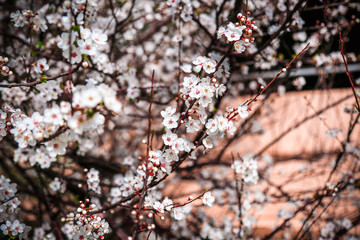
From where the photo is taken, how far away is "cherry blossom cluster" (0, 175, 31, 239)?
2268mm

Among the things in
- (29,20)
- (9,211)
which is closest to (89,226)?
(9,211)

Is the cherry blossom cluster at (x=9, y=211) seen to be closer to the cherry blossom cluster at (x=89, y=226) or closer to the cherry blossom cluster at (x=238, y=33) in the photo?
the cherry blossom cluster at (x=89, y=226)

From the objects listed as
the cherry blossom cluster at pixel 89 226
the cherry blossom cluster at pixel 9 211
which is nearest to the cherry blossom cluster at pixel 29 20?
the cherry blossom cluster at pixel 9 211

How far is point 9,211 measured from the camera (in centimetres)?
245

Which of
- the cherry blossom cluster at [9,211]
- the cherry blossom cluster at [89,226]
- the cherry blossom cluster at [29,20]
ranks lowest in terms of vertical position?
the cherry blossom cluster at [89,226]

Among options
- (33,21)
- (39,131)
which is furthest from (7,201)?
(33,21)

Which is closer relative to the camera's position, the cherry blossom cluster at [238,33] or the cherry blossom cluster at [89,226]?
the cherry blossom cluster at [238,33]

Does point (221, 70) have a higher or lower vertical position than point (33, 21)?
lower

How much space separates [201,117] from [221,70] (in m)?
0.42

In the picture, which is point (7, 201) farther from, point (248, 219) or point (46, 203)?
point (248, 219)

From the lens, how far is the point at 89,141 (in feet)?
11.4

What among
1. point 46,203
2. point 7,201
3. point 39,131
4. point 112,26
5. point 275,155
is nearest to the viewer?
point 39,131

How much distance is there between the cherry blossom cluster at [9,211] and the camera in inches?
89.3

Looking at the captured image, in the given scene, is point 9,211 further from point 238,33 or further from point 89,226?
point 238,33
